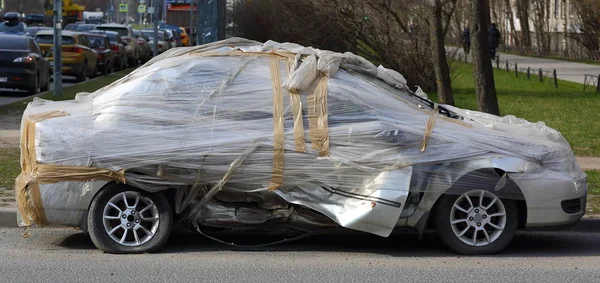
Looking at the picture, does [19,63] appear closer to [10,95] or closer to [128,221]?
[10,95]

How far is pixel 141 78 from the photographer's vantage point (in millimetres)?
7961

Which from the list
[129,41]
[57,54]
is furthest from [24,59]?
[129,41]

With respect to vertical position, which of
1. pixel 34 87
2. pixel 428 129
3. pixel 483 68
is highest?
pixel 483 68

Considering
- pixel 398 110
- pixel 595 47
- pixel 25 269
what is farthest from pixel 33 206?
pixel 595 47

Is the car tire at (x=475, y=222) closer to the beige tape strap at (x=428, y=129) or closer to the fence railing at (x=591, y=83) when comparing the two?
the beige tape strap at (x=428, y=129)

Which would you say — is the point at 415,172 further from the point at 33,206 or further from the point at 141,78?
the point at 33,206

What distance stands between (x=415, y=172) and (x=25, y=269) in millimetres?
2879

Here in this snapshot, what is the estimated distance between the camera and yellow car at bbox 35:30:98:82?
96.3 ft

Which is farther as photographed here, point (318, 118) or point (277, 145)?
point (318, 118)

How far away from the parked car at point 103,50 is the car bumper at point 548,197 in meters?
27.2

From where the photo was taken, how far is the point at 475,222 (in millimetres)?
7625

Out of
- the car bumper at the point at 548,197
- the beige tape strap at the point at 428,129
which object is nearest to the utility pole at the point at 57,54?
the beige tape strap at the point at 428,129

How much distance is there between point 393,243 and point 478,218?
932 millimetres

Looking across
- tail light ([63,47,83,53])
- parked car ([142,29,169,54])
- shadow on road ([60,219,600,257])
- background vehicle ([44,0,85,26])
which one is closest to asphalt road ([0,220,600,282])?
shadow on road ([60,219,600,257])
